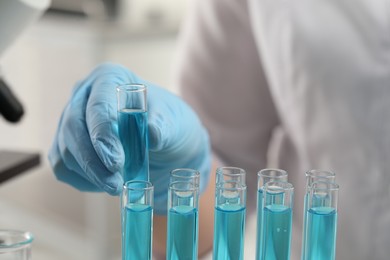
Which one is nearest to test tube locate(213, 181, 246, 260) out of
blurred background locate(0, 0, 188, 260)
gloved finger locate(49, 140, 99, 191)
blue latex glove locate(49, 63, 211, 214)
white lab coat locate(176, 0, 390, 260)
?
blue latex glove locate(49, 63, 211, 214)

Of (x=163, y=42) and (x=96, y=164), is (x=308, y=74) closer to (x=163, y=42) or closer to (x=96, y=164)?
(x=96, y=164)

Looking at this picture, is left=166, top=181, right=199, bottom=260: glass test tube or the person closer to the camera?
left=166, top=181, right=199, bottom=260: glass test tube

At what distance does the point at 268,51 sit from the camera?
3.05 ft

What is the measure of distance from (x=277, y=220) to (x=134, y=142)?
0.49 feet

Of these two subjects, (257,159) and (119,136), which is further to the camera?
(257,159)

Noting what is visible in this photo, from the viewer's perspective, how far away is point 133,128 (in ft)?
1.85

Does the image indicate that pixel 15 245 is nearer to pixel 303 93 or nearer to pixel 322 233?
pixel 322 233

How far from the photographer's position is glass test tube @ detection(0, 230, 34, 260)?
0.59 m

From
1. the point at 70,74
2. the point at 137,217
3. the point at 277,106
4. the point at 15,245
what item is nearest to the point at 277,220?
the point at 137,217

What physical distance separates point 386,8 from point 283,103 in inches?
8.1

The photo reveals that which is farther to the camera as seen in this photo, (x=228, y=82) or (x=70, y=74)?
(x=70, y=74)

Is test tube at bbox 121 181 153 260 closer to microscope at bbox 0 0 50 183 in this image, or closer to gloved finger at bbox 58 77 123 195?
gloved finger at bbox 58 77 123 195

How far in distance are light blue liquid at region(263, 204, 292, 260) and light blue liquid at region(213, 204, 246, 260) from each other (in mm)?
22

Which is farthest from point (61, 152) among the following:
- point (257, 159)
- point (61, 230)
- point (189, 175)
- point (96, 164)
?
point (61, 230)
